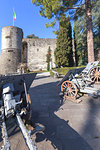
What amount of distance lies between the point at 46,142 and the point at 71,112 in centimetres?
120

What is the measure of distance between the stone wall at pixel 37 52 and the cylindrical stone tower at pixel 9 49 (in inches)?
106

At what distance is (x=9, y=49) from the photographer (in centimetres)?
2117

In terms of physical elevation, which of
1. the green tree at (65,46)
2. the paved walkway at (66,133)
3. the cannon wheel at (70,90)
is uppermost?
the green tree at (65,46)

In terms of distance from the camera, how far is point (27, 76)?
196 cm

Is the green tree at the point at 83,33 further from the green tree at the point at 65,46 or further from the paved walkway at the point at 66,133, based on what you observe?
the paved walkway at the point at 66,133

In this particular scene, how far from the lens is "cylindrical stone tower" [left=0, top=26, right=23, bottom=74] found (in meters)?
21.1

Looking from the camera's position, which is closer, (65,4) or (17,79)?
(17,79)

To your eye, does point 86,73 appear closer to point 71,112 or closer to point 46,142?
point 71,112

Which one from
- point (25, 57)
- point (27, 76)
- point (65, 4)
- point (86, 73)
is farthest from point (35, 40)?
point (27, 76)

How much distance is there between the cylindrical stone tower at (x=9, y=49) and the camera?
21094mm

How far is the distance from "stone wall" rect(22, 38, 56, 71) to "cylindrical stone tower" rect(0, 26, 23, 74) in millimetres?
2690

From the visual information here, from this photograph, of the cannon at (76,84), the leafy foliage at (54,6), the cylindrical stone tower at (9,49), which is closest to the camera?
the cannon at (76,84)

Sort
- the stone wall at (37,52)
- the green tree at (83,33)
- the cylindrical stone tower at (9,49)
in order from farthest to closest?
the stone wall at (37,52) < the cylindrical stone tower at (9,49) < the green tree at (83,33)

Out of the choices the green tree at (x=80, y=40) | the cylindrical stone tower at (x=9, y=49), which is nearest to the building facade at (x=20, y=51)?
the cylindrical stone tower at (x=9, y=49)
